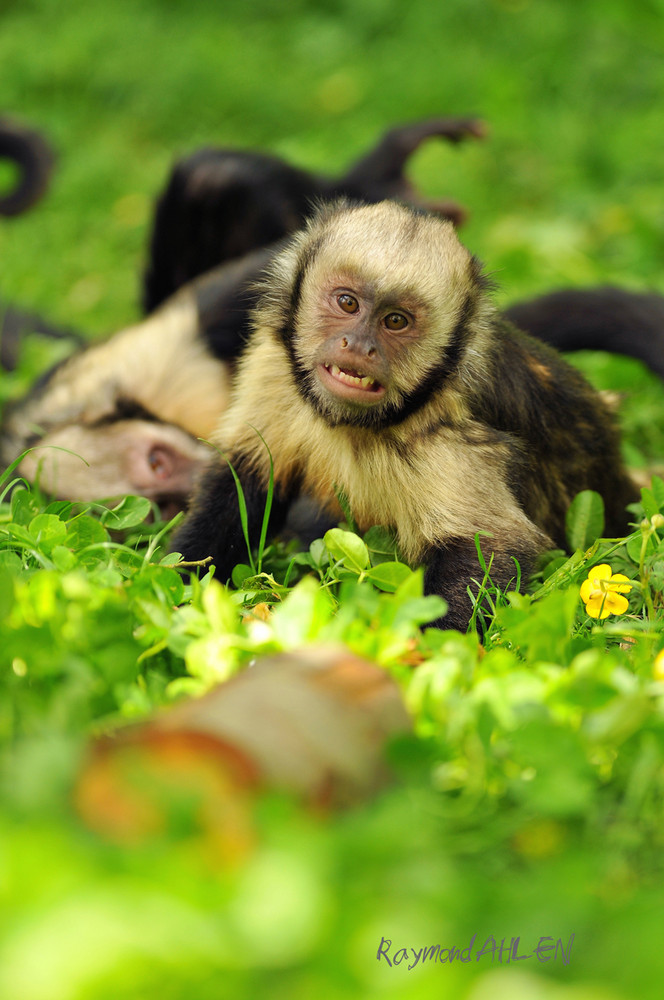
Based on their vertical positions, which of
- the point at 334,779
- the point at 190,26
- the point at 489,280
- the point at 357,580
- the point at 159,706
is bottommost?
the point at 357,580

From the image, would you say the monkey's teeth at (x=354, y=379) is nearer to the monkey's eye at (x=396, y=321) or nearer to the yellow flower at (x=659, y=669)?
the monkey's eye at (x=396, y=321)

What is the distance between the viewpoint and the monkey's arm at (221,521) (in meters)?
2.82

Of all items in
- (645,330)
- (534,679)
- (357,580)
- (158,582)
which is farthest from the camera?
(645,330)

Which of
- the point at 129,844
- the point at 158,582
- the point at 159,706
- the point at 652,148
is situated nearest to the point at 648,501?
the point at 158,582

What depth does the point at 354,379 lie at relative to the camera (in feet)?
8.27

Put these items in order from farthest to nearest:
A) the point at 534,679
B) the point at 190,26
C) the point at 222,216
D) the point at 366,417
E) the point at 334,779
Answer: the point at 190,26, the point at 222,216, the point at 366,417, the point at 534,679, the point at 334,779

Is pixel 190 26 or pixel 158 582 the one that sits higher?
pixel 190 26

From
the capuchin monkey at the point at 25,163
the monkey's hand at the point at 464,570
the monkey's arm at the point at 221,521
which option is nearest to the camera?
the monkey's hand at the point at 464,570

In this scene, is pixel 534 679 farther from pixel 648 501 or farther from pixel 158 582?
pixel 648 501

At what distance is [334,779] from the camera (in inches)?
52.9

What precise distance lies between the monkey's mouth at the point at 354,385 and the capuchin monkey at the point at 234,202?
77.5 inches

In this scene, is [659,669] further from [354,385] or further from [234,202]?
[234,202]

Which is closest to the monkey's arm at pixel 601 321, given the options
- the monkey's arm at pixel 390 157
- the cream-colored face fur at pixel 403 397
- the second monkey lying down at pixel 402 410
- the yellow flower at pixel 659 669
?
the second monkey lying down at pixel 402 410

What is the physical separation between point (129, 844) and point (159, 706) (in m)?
→ 0.52
